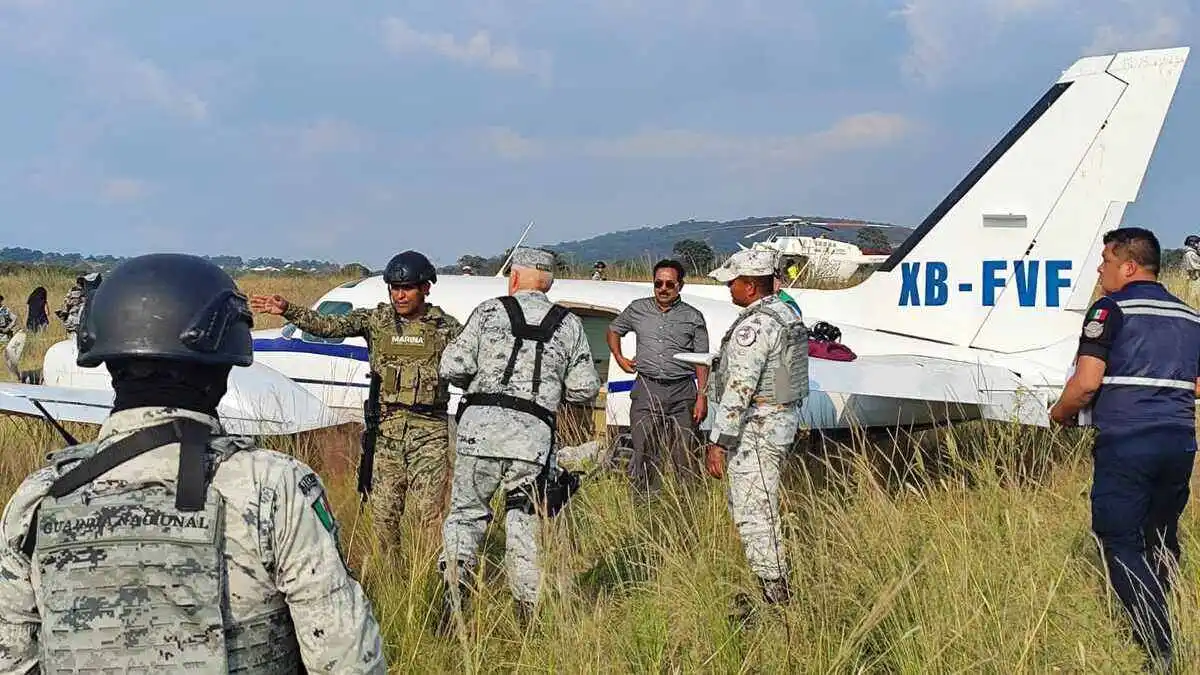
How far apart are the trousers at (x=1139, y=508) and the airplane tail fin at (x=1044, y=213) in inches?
163

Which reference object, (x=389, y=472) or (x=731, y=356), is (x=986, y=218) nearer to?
(x=731, y=356)

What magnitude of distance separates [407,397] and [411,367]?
169 millimetres

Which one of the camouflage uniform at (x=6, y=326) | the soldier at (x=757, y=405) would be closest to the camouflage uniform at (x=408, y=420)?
the soldier at (x=757, y=405)

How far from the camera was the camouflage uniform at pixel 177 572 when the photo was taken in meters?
1.61

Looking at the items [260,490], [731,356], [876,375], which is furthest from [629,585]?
[260,490]

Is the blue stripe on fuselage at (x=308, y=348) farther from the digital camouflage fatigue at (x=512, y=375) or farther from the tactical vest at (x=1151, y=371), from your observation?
the tactical vest at (x=1151, y=371)

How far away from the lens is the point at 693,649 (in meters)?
3.52

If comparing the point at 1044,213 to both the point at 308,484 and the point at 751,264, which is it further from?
the point at 308,484

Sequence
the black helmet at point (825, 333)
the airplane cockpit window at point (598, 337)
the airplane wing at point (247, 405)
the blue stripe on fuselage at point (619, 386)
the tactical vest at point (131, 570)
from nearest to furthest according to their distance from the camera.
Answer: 1. the tactical vest at point (131, 570)
2. the airplane wing at point (247, 405)
3. the black helmet at point (825, 333)
4. the blue stripe on fuselage at point (619, 386)
5. the airplane cockpit window at point (598, 337)

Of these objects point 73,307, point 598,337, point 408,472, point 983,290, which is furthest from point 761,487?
point 73,307

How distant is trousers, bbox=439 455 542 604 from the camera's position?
4.36 m

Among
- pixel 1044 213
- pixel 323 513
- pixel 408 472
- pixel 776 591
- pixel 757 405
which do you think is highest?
pixel 1044 213

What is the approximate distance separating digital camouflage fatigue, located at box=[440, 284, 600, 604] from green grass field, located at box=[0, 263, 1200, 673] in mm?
178

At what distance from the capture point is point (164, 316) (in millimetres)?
1739
